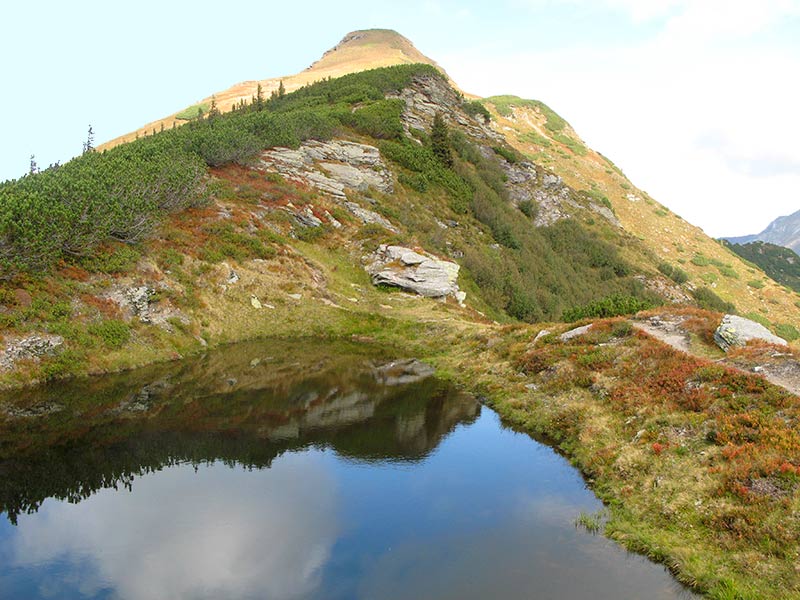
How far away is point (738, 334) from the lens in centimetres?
2586

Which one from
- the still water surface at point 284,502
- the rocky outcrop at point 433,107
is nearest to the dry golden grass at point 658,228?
the rocky outcrop at point 433,107

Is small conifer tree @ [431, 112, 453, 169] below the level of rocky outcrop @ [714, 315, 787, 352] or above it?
above

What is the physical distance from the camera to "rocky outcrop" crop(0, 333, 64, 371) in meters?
25.0

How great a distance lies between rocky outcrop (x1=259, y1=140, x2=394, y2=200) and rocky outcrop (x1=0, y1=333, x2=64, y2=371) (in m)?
34.4

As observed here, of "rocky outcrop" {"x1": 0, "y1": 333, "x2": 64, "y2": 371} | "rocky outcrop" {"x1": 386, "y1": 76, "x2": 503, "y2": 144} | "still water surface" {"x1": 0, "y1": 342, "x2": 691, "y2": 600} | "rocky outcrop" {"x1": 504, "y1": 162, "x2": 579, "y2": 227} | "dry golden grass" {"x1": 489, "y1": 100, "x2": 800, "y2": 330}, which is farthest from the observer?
"rocky outcrop" {"x1": 386, "y1": 76, "x2": 503, "y2": 144}

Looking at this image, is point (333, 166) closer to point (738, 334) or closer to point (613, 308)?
point (613, 308)

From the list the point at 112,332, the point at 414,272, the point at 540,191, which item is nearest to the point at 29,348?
the point at 112,332

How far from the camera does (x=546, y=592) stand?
12.2 meters

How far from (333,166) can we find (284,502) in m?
51.8

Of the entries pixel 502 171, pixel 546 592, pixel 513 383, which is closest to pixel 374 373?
pixel 513 383

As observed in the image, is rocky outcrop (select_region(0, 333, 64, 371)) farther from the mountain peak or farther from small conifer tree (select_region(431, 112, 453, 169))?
the mountain peak

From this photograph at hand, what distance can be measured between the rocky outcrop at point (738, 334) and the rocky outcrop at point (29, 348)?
34.4 meters

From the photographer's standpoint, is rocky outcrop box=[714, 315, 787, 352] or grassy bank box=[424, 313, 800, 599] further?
rocky outcrop box=[714, 315, 787, 352]

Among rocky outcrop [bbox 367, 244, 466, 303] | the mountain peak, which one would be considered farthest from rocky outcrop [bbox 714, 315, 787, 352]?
the mountain peak
